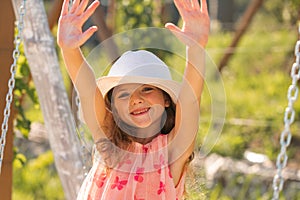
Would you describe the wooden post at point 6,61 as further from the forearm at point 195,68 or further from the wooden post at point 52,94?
the forearm at point 195,68

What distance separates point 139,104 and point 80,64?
209 millimetres

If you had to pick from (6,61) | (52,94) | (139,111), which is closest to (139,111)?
(139,111)

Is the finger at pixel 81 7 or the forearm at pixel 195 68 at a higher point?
the finger at pixel 81 7

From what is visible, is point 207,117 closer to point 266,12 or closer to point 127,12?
point 127,12

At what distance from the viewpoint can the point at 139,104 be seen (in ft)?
6.16

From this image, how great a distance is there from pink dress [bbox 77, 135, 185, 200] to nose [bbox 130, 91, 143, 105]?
123mm

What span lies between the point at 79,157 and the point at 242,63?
544 cm

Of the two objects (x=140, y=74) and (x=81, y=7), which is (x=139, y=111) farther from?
(x=81, y=7)

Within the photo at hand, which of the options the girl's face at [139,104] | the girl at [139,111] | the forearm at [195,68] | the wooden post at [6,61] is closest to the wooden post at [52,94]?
the wooden post at [6,61]

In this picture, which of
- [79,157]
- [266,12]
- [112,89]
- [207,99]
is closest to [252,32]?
[266,12]

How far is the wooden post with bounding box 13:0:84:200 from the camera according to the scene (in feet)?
8.93

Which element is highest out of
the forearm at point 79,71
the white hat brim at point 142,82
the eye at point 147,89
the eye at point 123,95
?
the forearm at point 79,71

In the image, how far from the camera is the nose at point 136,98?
188 centimetres

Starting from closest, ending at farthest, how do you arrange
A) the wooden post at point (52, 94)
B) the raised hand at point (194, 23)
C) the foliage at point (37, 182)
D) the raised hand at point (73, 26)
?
the raised hand at point (194, 23) < the raised hand at point (73, 26) < the wooden post at point (52, 94) < the foliage at point (37, 182)
